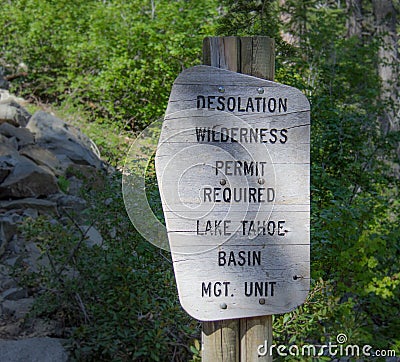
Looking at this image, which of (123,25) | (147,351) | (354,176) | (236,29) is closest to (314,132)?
(354,176)

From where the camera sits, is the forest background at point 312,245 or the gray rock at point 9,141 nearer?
the forest background at point 312,245

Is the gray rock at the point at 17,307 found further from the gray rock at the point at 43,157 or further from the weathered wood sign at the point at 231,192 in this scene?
the weathered wood sign at the point at 231,192

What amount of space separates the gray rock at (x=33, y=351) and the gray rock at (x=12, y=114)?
5.91 m

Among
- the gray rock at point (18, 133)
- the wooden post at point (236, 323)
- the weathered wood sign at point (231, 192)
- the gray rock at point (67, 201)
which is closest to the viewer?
the weathered wood sign at point (231, 192)

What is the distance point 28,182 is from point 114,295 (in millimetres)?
4037

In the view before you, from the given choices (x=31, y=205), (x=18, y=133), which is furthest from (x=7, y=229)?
(x=18, y=133)

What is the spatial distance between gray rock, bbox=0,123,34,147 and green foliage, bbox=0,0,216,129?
2.76 metres

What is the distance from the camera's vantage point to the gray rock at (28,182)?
8.11m

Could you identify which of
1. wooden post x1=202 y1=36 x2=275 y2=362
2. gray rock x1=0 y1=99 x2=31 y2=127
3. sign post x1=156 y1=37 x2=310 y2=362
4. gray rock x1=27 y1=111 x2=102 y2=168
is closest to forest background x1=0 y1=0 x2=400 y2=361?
gray rock x1=27 y1=111 x2=102 y2=168

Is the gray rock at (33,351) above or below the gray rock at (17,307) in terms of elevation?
below

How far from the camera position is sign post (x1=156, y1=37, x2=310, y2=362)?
2.52 meters

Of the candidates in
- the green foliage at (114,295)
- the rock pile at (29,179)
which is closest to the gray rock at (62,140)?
the rock pile at (29,179)

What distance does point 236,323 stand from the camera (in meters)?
2.64

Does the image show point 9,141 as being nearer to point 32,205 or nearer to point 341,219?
point 32,205
